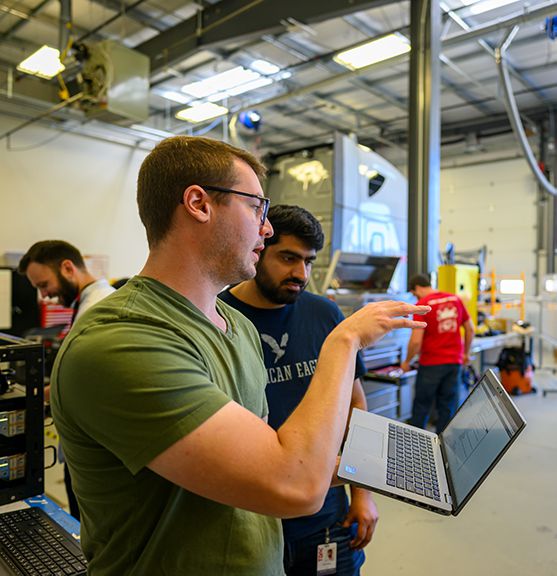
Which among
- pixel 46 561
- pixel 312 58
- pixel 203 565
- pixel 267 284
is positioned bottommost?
pixel 46 561

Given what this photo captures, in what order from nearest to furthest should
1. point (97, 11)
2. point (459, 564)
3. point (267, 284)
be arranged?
point (267, 284), point (459, 564), point (97, 11)

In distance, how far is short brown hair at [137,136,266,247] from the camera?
0.83 metres

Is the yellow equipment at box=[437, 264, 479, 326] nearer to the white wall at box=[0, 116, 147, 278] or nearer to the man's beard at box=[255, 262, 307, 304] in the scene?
the man's beard at box=[255, 262, 307, 304]

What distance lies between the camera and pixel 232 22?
473 centimetres

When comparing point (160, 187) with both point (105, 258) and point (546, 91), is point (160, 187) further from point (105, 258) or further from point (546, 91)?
point (546, 91)

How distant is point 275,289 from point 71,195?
21.3 ft

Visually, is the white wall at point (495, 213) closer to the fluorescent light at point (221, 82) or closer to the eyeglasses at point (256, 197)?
the fluorescent light at point (221, 82)

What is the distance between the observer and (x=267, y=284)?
1.46 metres

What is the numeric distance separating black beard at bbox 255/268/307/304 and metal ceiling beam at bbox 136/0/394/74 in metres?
3.41

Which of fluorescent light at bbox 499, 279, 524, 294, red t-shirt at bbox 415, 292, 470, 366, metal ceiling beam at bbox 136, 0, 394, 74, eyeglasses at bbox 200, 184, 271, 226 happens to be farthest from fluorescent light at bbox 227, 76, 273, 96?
eyeglasses at bbox 200, 184, 271, 226

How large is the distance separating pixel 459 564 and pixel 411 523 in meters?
0.47

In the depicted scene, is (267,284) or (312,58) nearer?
(267,284)

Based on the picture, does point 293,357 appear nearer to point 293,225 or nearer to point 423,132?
point 293,225

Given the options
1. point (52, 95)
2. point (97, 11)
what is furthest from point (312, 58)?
point (52, 95)
